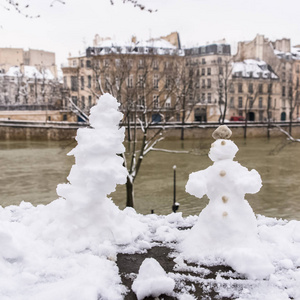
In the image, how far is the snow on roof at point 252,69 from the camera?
188 ft

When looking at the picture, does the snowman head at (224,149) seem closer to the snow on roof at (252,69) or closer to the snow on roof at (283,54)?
the snow on roof at (252,69)

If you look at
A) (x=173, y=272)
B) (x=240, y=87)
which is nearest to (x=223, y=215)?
(x=173, y=272)

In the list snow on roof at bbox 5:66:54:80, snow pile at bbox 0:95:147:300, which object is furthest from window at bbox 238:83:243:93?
snow pile at bbox 0:95:147:300

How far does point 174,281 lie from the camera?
5012 mm

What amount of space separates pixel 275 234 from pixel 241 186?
1.18 metres

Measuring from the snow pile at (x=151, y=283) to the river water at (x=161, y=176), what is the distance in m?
11.5

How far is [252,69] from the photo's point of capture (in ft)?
190

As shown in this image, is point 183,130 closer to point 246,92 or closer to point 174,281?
point 246,92

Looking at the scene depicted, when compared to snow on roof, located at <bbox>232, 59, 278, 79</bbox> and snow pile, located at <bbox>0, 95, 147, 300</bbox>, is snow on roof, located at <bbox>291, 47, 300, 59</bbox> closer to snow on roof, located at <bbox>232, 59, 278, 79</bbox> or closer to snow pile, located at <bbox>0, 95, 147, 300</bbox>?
snow on roof, located at <bbox>232, 59, 278, 79</bbox>

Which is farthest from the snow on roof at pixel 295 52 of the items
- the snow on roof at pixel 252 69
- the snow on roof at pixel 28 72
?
the snow on roof at pixel 28 72

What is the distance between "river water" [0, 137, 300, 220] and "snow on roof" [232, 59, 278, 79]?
22980 millimetres

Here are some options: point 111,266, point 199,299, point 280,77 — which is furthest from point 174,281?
point 280,77

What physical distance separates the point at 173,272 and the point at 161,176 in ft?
61.5

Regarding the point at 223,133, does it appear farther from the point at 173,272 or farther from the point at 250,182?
the point at 173,272
